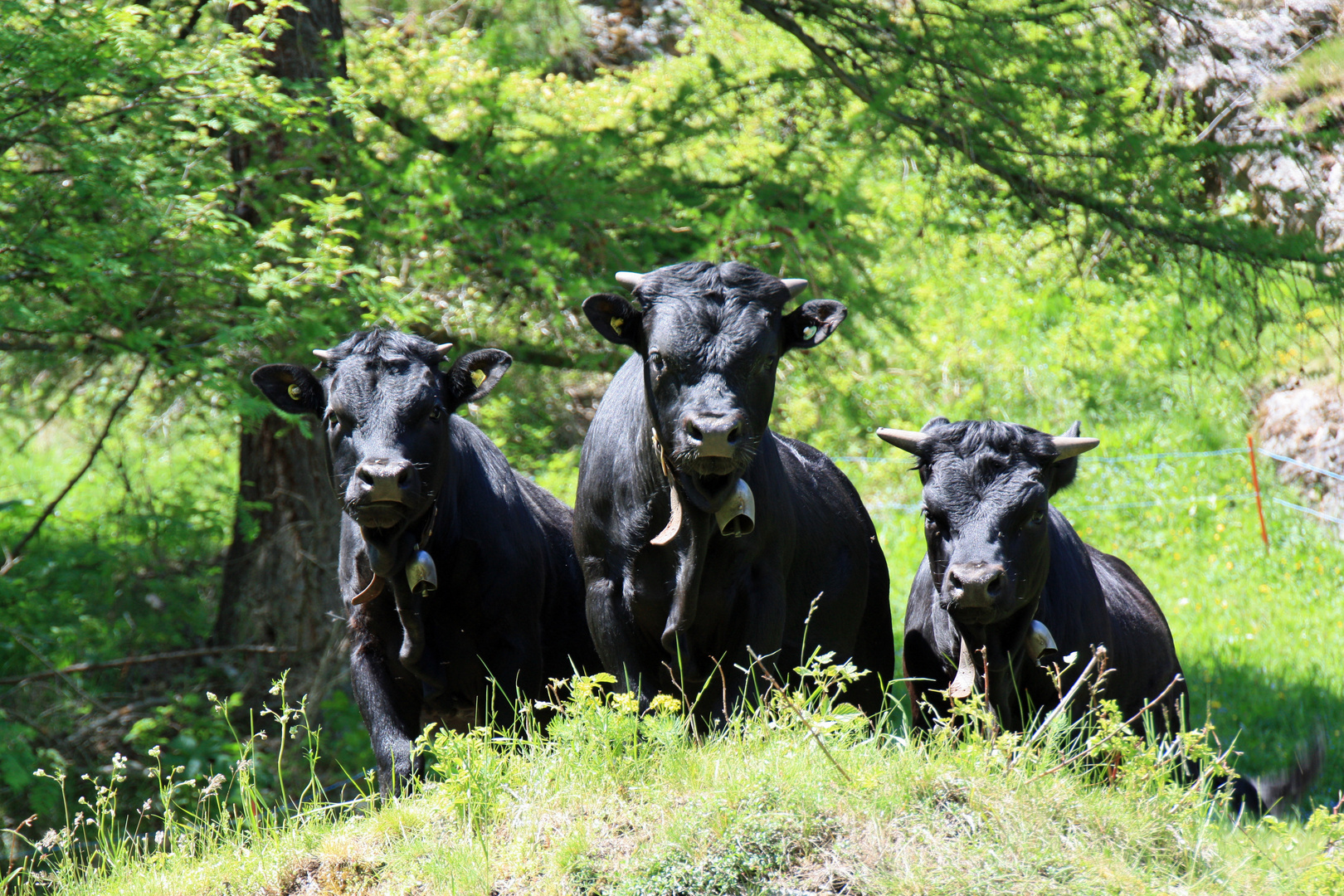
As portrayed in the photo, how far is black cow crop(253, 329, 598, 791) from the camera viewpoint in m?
5.52

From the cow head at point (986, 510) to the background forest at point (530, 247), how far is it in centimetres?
222

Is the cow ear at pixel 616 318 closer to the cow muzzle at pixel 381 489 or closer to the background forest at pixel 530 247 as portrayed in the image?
the cow muzzle at pixel 381 489

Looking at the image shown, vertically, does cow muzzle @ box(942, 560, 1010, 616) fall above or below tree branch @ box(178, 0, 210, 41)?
below

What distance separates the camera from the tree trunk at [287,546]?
33.6 feet

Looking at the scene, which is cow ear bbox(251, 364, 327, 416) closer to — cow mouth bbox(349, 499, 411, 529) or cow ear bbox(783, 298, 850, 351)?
cow mouth bbox(349, 499, 411, 529)

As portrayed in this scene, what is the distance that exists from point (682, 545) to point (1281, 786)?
421 centimetres

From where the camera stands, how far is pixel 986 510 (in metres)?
5.53

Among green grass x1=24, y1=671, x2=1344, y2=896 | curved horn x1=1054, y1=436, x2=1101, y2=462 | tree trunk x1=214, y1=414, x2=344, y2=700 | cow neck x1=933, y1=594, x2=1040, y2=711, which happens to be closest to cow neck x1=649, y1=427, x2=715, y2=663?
green grass x1=24, y1=671, x2=1344, y2=896

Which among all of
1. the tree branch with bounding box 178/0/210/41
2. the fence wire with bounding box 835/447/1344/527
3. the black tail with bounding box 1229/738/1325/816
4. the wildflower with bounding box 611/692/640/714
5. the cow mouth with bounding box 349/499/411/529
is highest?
the tree branch with bounding box 178/0/210/41

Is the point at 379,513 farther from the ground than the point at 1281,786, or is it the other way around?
the point at 379,513

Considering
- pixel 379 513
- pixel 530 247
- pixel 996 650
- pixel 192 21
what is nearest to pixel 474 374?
pixel 379 513

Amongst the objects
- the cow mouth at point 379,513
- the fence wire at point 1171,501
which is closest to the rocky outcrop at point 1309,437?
the fence wire at point 1171,501

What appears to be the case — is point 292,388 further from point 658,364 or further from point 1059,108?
point 1059,108

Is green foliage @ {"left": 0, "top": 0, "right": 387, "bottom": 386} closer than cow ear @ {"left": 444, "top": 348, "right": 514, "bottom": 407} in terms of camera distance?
No
